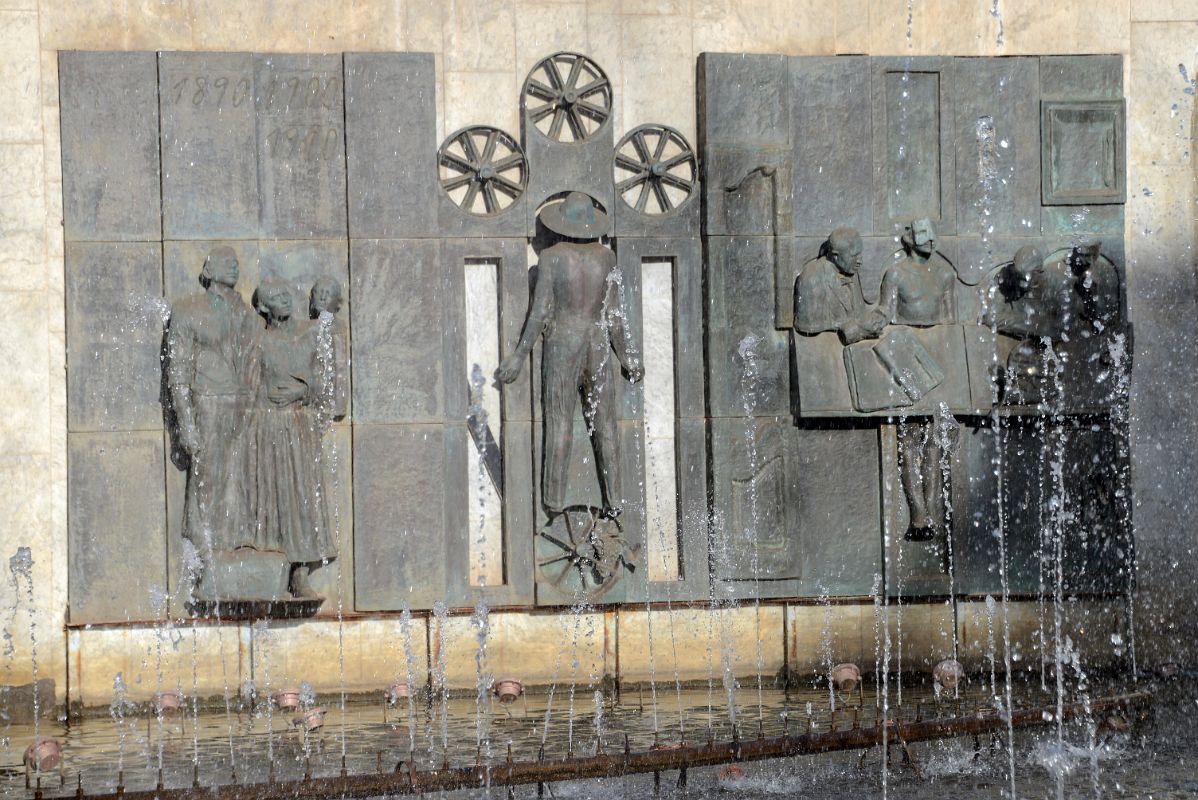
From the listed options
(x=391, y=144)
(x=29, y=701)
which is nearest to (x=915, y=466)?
(x=391, y=144)

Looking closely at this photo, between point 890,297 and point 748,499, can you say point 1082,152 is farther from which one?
point 748,499

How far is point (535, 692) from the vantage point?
37.3 feet

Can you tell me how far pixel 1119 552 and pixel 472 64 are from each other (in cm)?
447

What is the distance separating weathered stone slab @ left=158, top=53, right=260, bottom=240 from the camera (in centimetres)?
1116

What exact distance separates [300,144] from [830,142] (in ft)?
9.40

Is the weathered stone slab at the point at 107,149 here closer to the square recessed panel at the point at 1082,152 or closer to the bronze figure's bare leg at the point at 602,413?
the bronze figure's bare leg at the point at 602,413

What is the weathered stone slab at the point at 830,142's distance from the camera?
11633mm

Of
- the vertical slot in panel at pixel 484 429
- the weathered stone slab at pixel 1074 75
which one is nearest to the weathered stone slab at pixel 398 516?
the vertical slot in panel at pixel 484 429

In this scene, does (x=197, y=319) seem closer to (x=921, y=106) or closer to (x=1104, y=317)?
(x=921, y=106)

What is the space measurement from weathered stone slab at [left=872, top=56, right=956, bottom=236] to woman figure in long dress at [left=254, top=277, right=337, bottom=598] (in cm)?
321

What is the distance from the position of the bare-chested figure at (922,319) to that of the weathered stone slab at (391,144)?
2.54m

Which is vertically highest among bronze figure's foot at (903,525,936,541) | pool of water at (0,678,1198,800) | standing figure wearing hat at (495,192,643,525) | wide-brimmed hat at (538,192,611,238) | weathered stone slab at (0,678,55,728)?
wide-brimmed hat at (538,192,611,238)

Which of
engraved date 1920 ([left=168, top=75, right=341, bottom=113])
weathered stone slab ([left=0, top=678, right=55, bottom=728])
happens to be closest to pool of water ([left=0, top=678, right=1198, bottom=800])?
weathered stone slab ([left=0, top=678, right=55, bottom=728])

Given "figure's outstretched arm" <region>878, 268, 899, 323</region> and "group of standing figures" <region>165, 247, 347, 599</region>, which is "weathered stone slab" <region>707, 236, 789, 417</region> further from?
"group of standing figures" <region>165, 247, 347, 599</region>
